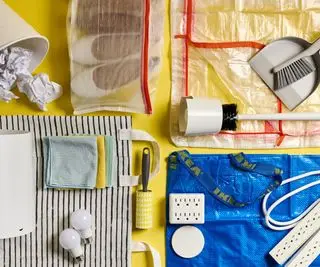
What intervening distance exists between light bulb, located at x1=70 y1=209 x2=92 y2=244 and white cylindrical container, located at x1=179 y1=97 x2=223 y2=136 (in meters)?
0.34

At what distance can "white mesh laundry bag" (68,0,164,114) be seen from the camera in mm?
1534

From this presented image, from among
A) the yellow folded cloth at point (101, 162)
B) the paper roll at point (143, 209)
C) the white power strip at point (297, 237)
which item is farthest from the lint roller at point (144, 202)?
the white power strip at point (297, 237)

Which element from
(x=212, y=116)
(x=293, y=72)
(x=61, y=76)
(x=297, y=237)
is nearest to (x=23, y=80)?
(x=61, y=76)

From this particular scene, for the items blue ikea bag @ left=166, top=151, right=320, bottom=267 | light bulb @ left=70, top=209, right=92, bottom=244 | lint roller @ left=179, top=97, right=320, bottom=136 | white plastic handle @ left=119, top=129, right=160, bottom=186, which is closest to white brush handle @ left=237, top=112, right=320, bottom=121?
lint roller @ left=179, top=97, right=320, bottom=136

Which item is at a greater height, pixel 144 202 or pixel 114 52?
pixel 114 52

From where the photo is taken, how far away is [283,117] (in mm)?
1655

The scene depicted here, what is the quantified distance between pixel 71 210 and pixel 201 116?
426 millimetres

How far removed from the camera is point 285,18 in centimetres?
170

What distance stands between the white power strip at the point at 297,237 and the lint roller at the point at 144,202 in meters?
0.35

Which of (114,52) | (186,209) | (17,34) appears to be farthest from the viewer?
(186,209)

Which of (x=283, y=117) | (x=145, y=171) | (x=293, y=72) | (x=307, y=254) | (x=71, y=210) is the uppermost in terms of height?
(x=293, y=72)

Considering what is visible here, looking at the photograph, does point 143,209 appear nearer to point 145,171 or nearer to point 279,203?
point 145,171

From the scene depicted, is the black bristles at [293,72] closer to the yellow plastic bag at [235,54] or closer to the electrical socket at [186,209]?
the yellow plastic bag at [235,54]

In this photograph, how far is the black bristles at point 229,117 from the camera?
5.35 feet
